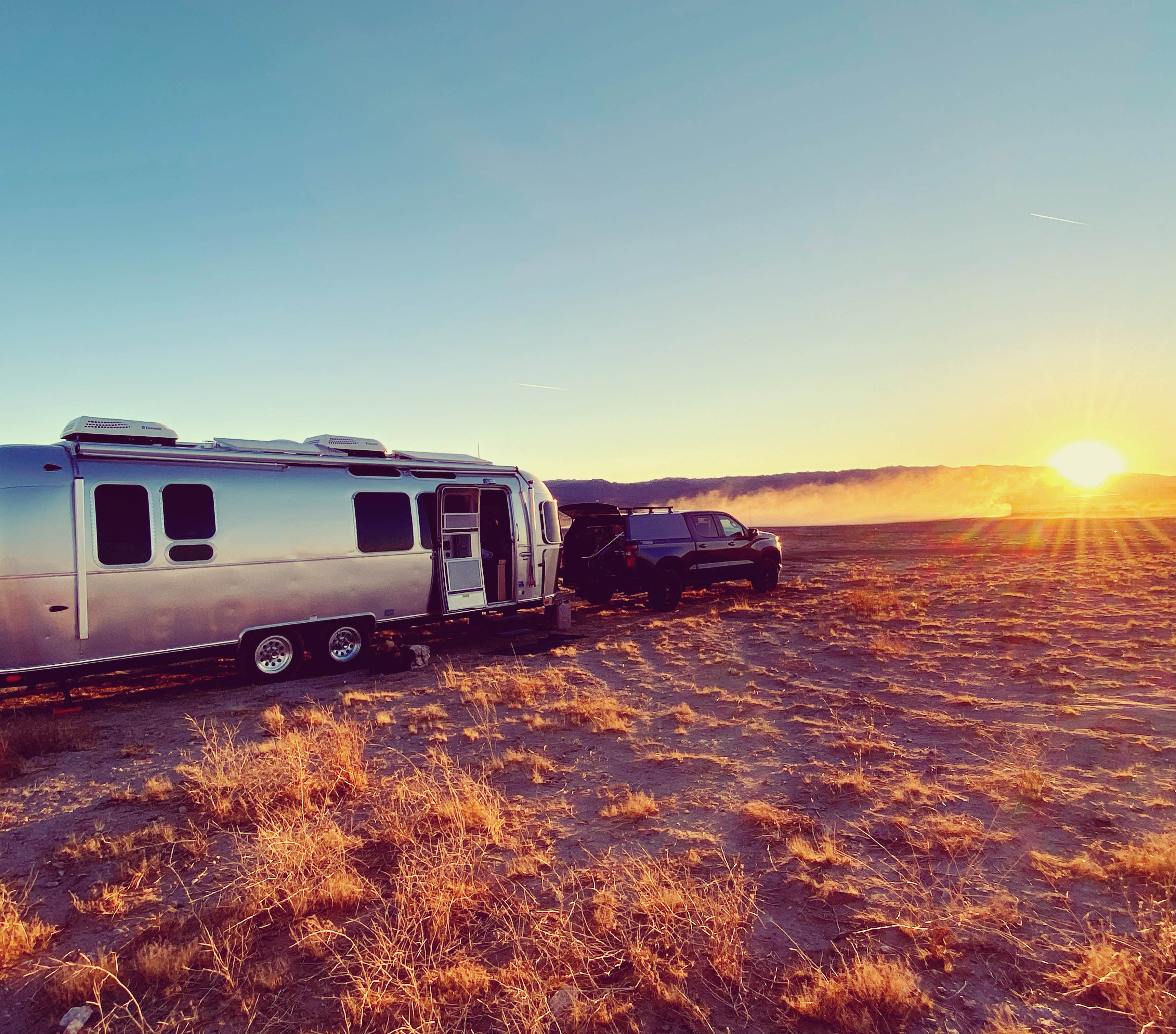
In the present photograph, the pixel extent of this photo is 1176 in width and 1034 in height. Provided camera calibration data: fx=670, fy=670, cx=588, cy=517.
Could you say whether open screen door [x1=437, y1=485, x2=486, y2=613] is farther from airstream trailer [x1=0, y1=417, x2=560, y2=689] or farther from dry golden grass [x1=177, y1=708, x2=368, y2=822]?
dry golden grass [x1=177, y1=708, x2=368, y2=822]

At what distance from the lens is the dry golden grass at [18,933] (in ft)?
11.7

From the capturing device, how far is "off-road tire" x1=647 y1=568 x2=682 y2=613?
15289mm

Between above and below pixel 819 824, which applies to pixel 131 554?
above

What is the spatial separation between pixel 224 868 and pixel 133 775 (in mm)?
2662

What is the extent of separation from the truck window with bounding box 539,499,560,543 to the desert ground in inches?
153

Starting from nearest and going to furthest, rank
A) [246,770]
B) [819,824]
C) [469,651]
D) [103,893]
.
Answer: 1. [103,893]
2. [819,824]
3. [246,770]
4. [469,651]

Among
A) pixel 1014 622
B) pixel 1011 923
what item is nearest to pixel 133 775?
pixel 1011 923

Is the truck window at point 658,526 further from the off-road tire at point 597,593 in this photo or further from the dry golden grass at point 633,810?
the dry golden grass at point 633,810

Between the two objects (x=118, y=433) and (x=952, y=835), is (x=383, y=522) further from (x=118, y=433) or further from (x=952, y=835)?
(x=952, y=835)

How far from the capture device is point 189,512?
8.61m

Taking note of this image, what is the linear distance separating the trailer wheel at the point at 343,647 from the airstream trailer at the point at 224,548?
0.09 feet

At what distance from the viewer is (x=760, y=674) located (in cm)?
978

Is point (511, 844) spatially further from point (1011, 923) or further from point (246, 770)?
point (1011, 923)

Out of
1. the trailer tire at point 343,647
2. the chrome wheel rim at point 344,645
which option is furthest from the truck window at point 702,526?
the chrome wheel rim at point 344,645
